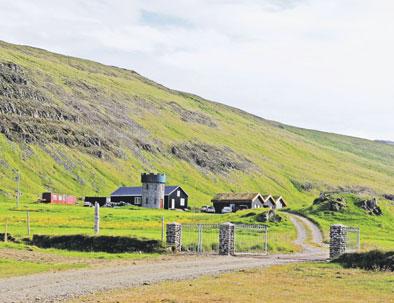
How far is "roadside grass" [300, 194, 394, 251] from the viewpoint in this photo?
7900 cm

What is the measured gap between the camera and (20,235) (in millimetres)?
57562

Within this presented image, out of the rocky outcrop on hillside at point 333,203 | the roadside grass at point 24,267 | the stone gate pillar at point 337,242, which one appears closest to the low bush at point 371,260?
the stone gate pillar at point 337,242

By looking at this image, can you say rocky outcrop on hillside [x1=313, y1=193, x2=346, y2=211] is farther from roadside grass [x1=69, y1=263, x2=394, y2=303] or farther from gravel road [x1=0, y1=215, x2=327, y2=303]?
roadside grass [x1=69, y1=263, x2=394, y2=303]

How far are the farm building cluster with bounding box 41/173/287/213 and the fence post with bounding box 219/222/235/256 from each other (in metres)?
102

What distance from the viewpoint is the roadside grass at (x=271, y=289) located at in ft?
90.4

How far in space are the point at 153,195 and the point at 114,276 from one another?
12358 centimetres

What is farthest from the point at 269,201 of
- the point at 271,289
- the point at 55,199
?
the point at 271,289

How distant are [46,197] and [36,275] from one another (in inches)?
4513

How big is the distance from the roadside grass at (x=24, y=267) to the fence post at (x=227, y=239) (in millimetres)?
13098

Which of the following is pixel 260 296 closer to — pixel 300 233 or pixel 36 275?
pixel 36 275

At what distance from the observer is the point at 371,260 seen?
132ft

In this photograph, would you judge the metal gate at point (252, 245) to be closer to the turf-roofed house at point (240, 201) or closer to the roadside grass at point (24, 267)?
the roadside grass at point (24, 267)

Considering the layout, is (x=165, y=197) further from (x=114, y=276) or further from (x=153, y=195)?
(x=114, y=276)

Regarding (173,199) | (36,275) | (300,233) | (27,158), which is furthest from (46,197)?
(36,275)
